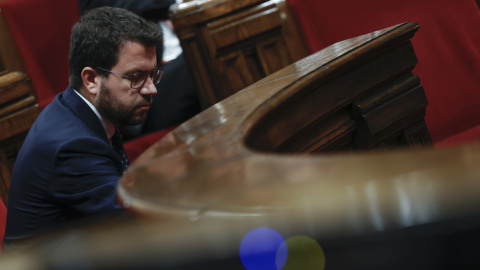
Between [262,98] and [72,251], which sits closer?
[72,251]

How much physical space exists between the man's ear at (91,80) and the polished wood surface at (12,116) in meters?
0.44

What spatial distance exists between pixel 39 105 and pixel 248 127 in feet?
2.98

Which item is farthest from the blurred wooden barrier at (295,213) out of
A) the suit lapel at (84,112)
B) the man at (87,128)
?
the suit lapel at (84,112)

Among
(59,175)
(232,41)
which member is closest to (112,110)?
(59,175)

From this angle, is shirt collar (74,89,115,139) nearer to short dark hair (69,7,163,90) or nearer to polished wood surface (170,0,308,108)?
short dark hair (69,7,163,90)

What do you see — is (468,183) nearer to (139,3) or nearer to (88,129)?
(88,129)

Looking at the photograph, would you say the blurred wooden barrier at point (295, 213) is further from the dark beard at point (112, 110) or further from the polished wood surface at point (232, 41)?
the polished wood surface at point (232, 41)

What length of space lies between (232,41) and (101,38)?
0.44 metres

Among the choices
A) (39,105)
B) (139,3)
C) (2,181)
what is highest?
(139,3)

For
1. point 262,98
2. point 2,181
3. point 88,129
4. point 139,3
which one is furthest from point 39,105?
point 262,98

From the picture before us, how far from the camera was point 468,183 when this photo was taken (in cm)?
24

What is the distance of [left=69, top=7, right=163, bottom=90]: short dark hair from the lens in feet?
2.99

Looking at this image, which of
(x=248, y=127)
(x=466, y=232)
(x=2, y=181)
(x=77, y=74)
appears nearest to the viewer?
(x=466, y=232)

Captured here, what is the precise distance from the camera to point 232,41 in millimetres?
1303
